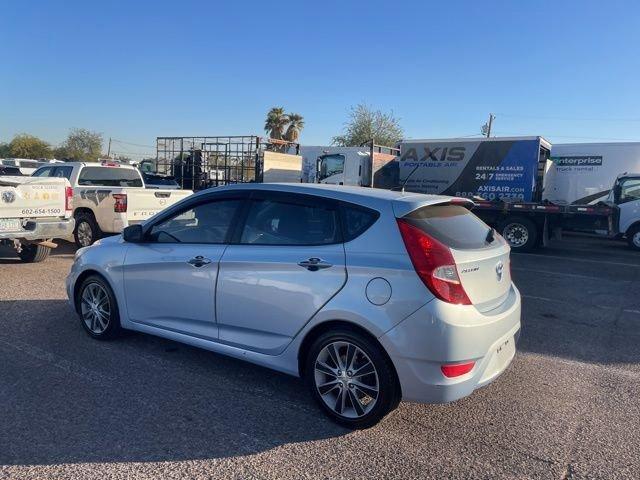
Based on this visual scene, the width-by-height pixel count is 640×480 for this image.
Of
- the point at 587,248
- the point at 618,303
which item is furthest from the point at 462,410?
the point at 587,248

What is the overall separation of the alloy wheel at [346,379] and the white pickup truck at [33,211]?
6348 mm

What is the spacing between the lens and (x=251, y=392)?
4.04 m

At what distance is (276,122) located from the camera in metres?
51.4

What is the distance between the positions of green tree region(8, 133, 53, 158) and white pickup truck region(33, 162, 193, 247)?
193 feet

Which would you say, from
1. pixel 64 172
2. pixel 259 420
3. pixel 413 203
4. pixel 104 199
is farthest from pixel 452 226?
pixel 64 172

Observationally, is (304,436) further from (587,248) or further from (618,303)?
(587,248)

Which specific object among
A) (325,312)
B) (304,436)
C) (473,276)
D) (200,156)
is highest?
(200,156)

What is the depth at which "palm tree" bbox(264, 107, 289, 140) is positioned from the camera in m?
51.3

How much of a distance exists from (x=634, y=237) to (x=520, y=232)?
3.69 m

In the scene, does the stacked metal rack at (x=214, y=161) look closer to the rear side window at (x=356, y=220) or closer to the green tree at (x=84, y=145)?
the rear side window at (x=356, y=220)

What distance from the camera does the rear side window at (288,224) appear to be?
373 cm

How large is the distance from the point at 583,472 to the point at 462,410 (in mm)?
918

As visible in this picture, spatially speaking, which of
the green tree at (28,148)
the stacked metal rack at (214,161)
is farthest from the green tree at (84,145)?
the stacked metal rack at (214,161)

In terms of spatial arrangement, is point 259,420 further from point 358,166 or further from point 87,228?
point 358,166
